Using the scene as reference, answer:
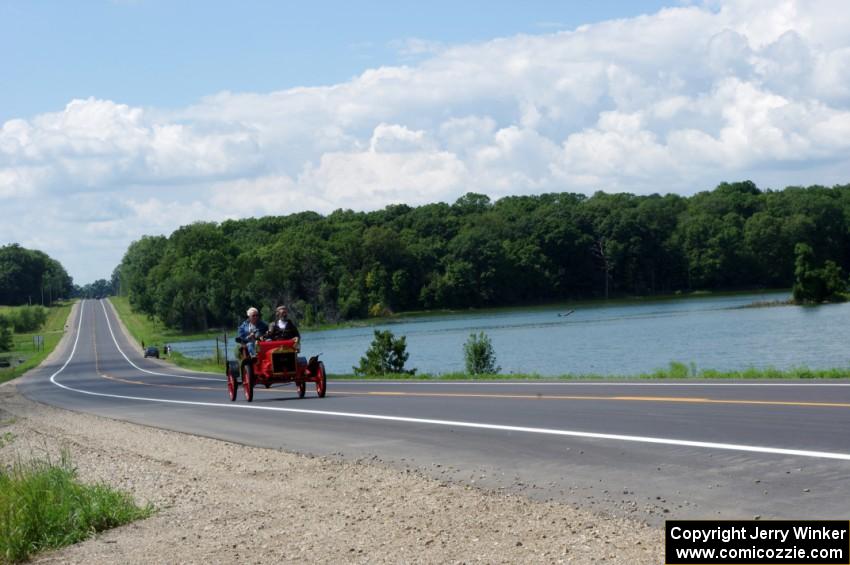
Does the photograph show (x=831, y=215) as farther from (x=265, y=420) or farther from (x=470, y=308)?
(x=265, y=420)

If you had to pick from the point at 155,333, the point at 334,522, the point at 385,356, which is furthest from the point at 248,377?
the point at 155,333

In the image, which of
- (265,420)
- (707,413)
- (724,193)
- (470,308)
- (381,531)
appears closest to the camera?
(381,531)

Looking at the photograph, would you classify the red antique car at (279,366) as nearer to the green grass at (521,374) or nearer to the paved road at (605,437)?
the paved road at (605,437)

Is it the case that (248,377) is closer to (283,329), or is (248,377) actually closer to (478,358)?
(283,329)

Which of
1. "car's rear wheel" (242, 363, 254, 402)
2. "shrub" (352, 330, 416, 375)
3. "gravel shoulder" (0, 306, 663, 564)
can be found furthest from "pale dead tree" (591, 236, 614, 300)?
"gravel shoulder" (0, 306, 663, 564)

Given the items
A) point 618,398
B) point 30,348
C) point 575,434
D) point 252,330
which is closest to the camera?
point 575,434

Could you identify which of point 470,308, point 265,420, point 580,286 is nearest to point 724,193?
point 580,286

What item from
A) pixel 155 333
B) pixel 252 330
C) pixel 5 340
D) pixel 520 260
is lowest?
pixel 5 340

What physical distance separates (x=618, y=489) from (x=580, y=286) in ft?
446

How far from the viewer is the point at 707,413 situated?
46.1ft

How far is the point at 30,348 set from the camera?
12719 cm

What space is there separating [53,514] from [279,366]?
12115mm

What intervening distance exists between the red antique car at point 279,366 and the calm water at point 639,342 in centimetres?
1746

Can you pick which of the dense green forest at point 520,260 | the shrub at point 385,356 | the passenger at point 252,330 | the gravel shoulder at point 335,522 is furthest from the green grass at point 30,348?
the gravel shoulder at point 335,522
